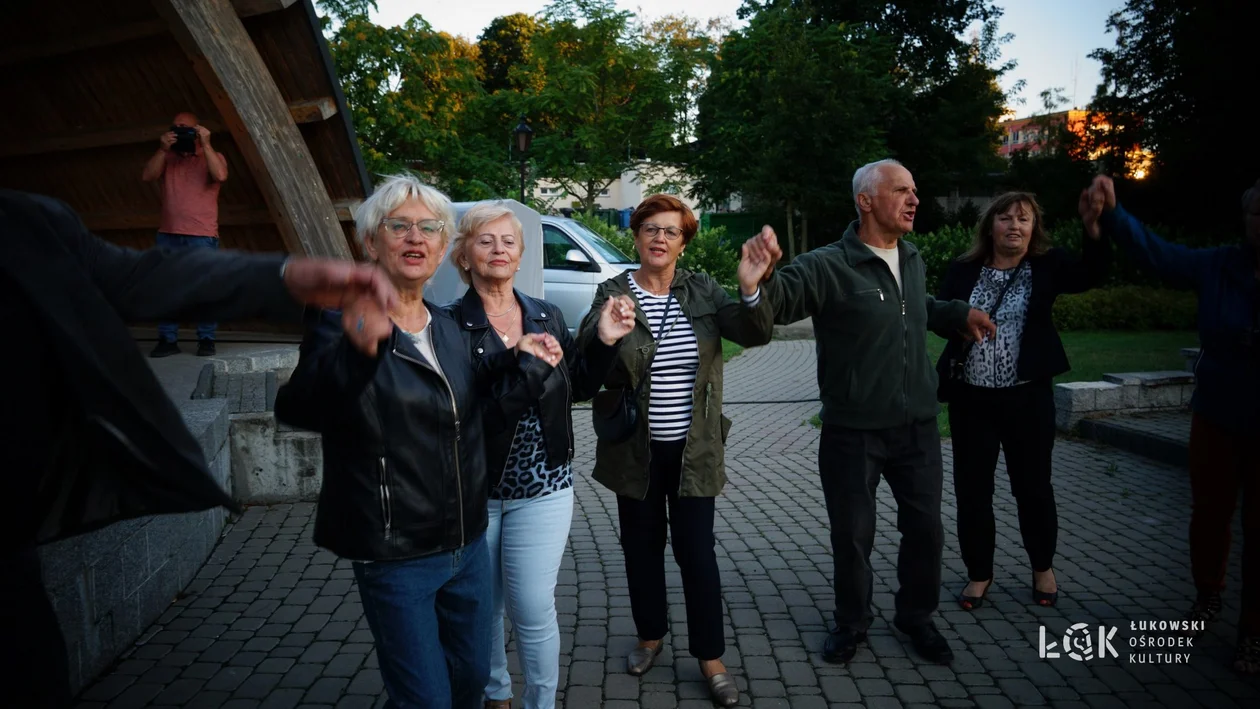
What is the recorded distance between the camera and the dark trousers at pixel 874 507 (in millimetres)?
4148

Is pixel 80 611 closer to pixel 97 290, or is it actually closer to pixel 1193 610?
pixel 97 290

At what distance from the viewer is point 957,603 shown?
15.9 ft

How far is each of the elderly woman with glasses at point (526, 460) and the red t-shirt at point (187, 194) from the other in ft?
16.4

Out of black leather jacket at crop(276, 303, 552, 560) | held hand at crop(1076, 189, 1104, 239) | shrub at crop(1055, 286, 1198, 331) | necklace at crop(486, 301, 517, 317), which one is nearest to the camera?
black leather jacket at crop(276, 303, 552, 560)

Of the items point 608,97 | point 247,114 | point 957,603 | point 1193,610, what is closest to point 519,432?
point 957,603

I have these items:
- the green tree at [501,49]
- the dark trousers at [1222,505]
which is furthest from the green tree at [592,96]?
the dark trousers at [1222,505]

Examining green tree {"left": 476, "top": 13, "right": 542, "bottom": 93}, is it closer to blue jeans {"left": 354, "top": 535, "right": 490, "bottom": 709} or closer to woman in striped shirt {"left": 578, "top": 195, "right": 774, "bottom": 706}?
woman in striped shirt {"left": 578, "top": 195, "right": 774, "bottom": 706}

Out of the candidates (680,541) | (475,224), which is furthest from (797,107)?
(475,224)

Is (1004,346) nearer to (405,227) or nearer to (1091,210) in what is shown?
(1091,210)

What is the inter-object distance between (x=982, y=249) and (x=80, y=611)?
453cm

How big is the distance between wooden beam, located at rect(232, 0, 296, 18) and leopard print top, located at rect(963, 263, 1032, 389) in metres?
5.15

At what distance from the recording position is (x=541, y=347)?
9.94ft

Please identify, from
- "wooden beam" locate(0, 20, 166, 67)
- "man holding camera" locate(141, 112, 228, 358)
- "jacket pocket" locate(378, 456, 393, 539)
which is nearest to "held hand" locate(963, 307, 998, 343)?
"jacket pocket" locate(378, 456, 393, 539)

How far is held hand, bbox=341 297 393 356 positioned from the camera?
202cm
